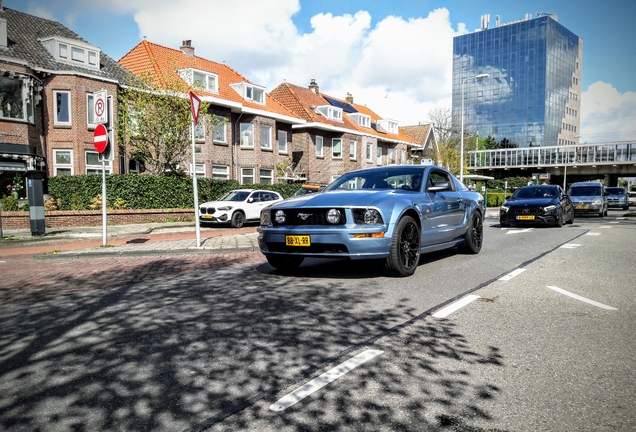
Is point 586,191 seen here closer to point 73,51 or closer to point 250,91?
point 250,91

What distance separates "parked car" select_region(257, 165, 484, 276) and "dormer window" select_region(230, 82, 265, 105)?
2539 cm

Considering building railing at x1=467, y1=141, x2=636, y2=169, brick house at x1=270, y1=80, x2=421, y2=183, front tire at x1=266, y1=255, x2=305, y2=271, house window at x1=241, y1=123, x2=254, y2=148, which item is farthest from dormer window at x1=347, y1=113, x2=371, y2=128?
front tire at x1=266, y1=255, x2=305, y2=271

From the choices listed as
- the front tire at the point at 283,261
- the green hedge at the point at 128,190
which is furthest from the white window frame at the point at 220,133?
the front tire at the point at 283,261

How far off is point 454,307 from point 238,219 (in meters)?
13.8

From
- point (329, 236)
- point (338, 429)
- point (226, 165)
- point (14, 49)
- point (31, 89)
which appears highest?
point (14, 49)

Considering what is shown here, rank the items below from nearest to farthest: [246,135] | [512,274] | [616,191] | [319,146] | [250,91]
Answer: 1. [512,274]
2. [246,135]
3. [250,91]
4. [616,191]
5. [319,146]

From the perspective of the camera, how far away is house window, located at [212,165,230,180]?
93.9ft

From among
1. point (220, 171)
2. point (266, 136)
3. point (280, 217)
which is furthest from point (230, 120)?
point (280, 217)

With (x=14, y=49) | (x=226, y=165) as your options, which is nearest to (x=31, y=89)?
(x=14, y=49)

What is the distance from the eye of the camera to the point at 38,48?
23.8m

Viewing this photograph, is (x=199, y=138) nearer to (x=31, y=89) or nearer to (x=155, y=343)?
(x=31, y=89)

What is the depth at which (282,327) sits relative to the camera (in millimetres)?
4129

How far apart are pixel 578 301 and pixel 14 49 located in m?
26.3

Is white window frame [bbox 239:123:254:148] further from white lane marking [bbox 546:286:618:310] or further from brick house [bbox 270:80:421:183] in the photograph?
white lane marking [bbox 546:286:618:310]
